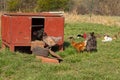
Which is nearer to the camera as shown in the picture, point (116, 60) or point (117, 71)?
point (117, 71)

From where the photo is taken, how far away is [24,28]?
11.6 m

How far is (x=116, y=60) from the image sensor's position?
418 inches

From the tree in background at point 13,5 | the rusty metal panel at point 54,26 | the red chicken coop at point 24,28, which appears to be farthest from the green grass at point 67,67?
the tree in background at point 13,5

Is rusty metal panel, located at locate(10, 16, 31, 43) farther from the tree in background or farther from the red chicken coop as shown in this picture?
the tree in background

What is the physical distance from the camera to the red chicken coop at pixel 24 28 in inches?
452

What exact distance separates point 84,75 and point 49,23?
3.85 metres

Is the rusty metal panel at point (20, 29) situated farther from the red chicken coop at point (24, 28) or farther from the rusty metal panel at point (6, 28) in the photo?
the rusty metal panel at point (6, 28)

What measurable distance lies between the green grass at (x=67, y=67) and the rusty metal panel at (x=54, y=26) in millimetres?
647

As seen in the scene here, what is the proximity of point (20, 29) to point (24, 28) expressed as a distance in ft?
0.44

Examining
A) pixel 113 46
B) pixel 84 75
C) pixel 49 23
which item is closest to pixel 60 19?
pixel 49 23

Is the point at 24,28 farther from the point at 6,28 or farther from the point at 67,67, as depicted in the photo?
the point at 67,67

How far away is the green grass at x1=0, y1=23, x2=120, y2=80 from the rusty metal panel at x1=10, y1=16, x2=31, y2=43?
23.5 inches

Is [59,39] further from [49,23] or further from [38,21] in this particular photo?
[38,21]

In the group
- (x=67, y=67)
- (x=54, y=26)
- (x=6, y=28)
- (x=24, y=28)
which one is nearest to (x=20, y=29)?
(x=24, y=28)
